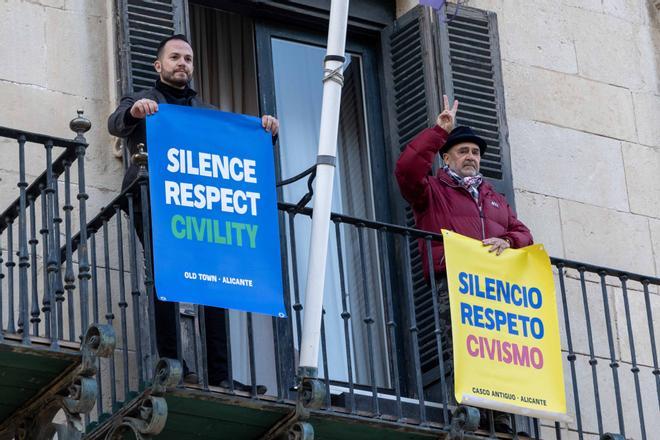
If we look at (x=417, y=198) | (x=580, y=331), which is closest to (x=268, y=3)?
(x=417, y=198)

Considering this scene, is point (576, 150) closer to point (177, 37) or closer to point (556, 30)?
point (556, 30)

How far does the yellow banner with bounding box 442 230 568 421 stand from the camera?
1084cm

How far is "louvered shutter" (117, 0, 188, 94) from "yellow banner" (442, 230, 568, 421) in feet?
5.89

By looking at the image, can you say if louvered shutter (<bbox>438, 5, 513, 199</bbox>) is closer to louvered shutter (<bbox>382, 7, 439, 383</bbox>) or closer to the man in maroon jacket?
louvered shutter (<bbox>382, 7, 439, 383</bbox>)

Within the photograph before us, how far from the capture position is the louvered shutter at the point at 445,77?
12.2 m

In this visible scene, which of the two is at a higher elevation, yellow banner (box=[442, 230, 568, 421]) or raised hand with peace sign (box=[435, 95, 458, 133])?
raised hand with peace sign (box=[435, 95, 458, 133])

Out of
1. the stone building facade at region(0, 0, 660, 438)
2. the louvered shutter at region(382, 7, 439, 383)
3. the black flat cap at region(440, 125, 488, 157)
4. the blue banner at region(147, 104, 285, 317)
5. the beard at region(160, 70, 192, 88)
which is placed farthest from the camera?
the stone building facade at region(0, 0, 660, 438)

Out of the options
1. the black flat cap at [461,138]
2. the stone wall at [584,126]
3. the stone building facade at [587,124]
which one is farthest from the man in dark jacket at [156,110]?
the stone wall at [584,126]

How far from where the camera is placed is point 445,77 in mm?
12273

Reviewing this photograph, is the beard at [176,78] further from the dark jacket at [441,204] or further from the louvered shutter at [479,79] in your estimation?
the louvered shutter at [479,79]

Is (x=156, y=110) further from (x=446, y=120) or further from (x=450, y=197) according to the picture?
(x=450, y=197)

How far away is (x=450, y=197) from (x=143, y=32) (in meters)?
1.83

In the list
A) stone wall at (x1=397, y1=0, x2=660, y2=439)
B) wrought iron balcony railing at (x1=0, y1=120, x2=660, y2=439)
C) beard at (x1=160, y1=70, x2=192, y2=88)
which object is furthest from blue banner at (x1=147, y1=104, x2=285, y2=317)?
stone wall at (x1=397, y1=0, x2=660, y2=439)

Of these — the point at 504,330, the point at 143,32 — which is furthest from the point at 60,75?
the point at 504,330
